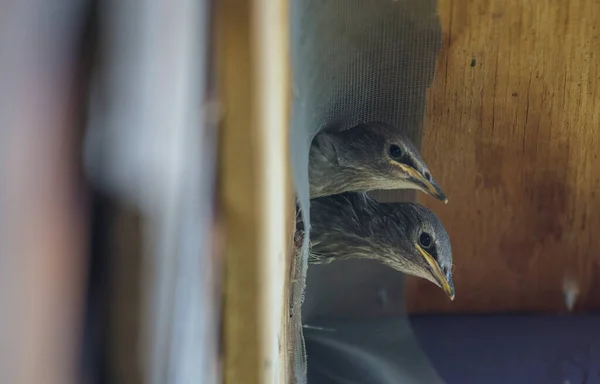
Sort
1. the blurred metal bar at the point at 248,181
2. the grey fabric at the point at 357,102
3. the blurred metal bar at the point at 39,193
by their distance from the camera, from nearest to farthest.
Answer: the blurred metal bar at the point at 39,193 < the blurred metal bar at the point at 248,181 < the grey fabric at the point at 357,102

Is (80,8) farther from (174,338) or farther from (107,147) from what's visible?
(174,338)

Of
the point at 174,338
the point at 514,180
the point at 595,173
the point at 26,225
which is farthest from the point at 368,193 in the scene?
the point at 26,225

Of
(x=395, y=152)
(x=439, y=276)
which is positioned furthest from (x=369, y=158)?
(x=439, y=276)

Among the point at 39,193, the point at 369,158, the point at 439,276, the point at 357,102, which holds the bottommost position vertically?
the point at 439,276

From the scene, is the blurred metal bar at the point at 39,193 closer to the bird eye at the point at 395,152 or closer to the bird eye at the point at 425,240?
the bird eye at the point at 395,152

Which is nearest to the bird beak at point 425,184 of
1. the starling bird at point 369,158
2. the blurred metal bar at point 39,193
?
the starling bird at point 369,158

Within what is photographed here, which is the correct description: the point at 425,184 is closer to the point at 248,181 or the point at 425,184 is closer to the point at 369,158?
the point at 369,158
